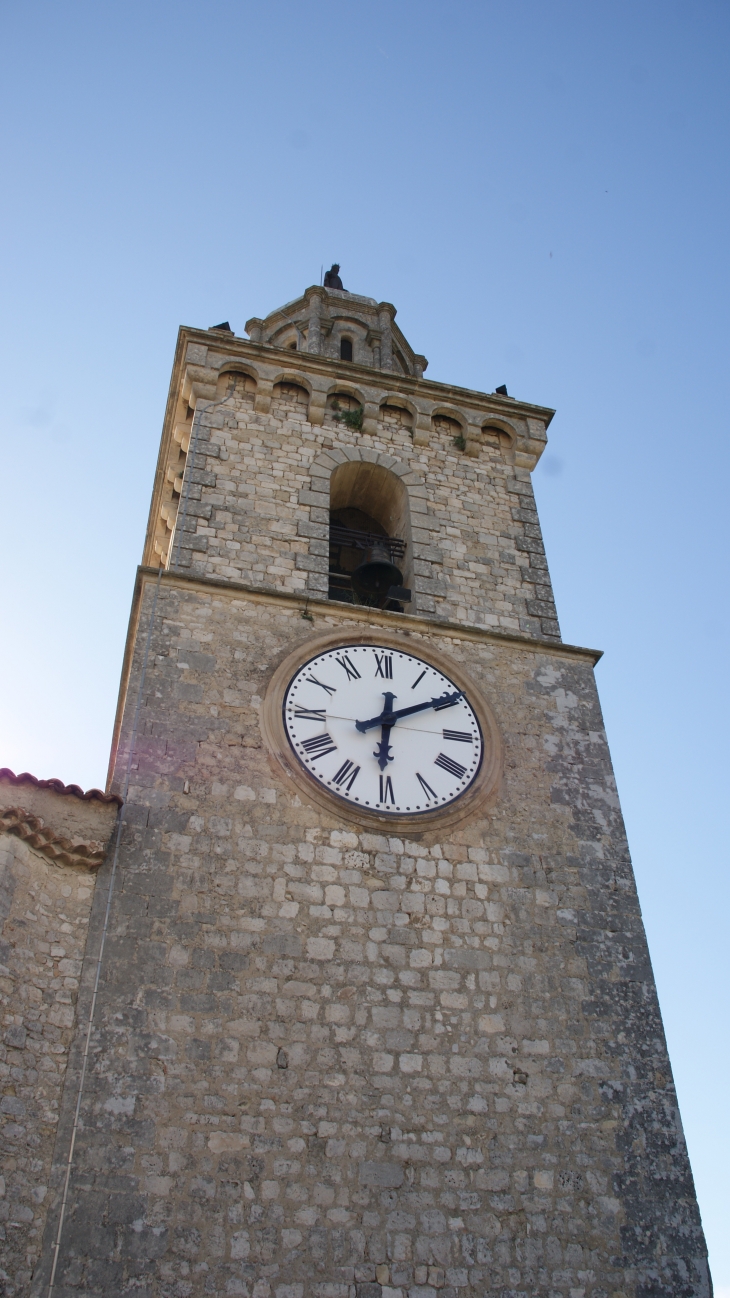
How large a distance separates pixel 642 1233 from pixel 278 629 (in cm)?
404

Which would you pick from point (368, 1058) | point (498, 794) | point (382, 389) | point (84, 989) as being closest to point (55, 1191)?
point (84, 989)

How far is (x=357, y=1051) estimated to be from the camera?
5.20 meters

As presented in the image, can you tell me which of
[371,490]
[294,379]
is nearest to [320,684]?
[371,490]

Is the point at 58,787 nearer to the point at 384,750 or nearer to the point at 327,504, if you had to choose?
the point at 384,750

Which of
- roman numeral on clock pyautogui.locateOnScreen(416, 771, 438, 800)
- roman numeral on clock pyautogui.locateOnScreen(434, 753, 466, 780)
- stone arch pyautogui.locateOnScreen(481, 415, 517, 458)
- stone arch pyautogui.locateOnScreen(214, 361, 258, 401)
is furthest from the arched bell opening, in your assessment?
roman numeral on clock pyautogui.locateOnScreen(416, 771, 438, 800)

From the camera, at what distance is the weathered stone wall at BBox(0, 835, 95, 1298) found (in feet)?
14.3

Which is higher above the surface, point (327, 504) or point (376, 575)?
point (327, 504)

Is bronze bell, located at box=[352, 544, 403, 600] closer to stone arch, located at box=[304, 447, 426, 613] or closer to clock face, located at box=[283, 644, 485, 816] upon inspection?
stone arch, located at box=[304, 447, 426, 613]

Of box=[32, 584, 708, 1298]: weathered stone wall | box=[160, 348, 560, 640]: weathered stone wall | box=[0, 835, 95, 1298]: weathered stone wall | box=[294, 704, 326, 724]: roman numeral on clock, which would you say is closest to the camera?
box=[0, 835, 95, 1298]: weathered stone wall

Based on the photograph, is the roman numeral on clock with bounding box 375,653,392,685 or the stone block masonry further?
the roman numeral on clock with bounding box 375,653,392,685

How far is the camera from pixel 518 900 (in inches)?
238

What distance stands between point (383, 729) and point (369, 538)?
2.42m

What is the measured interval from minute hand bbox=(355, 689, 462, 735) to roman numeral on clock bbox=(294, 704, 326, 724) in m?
0.23

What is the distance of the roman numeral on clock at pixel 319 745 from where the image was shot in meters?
6.45
